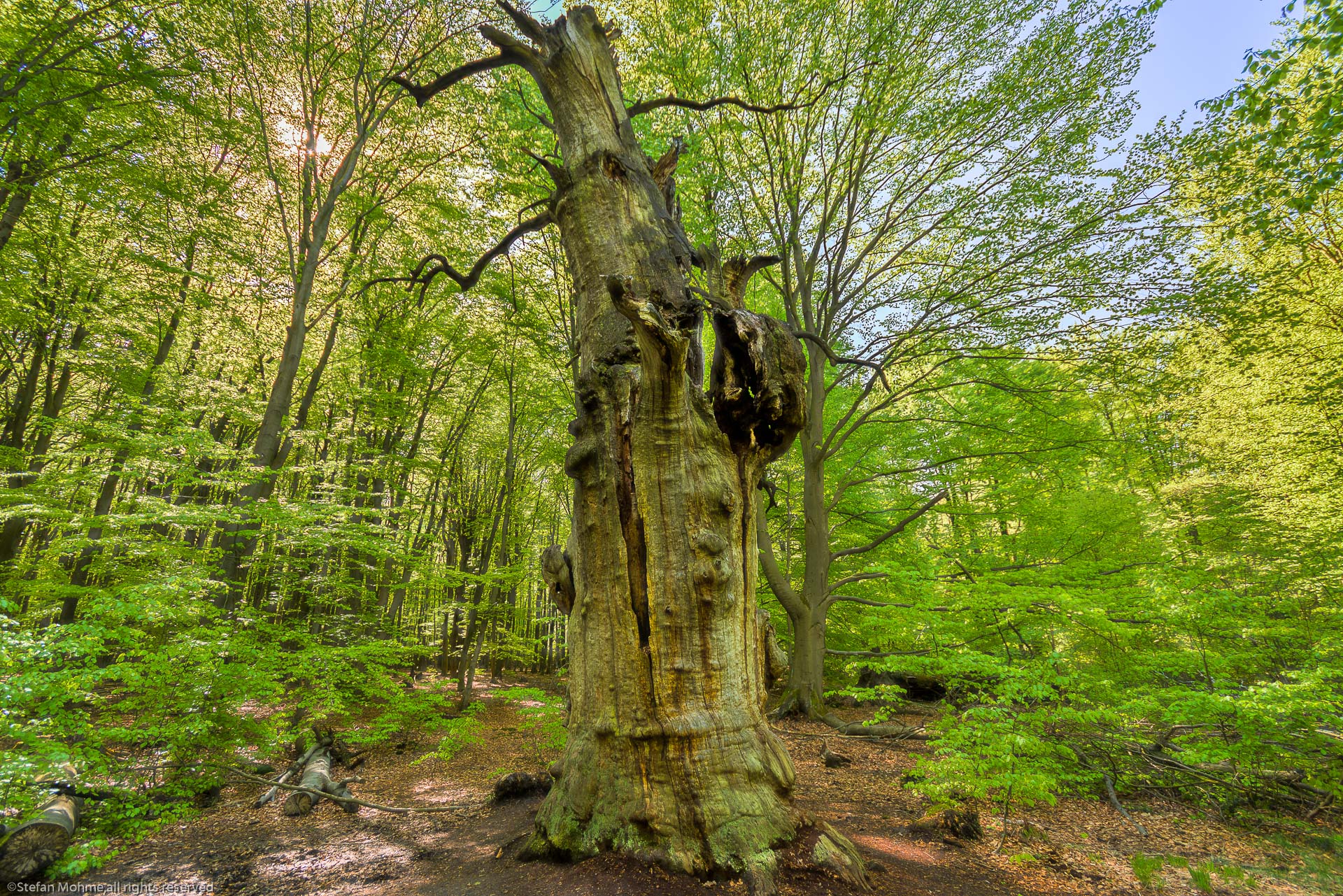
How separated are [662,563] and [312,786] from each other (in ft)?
18.2

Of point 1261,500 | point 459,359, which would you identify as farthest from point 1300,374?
point 459,359

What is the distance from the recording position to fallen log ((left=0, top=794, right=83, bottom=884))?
3.05 metres

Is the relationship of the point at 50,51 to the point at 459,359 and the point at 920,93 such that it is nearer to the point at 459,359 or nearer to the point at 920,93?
the point at 459,359

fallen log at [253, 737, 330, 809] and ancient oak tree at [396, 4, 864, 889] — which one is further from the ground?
ancient oak tree at [396, 4, 864, 889]

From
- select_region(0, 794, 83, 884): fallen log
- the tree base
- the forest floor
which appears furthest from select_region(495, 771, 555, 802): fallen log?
select_region(0, 794, 83, 884): fallen log

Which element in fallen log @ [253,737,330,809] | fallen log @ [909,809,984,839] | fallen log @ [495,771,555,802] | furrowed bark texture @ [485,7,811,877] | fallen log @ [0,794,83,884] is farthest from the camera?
fallen log @ [253,737,330,809]

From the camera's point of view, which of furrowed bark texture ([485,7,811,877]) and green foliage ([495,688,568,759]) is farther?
green foliage ([495,688,568,759])

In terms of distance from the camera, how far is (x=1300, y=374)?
348 inches

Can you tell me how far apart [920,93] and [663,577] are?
8763 mm

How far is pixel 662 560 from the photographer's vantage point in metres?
2.36

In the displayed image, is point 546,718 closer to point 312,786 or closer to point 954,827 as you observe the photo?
point 312,786

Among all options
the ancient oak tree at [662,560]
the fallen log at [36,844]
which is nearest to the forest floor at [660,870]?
the ancient oak tree at [662,560]

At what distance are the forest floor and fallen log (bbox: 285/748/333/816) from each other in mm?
125

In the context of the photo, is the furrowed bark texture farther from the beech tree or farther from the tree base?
the beech tree
